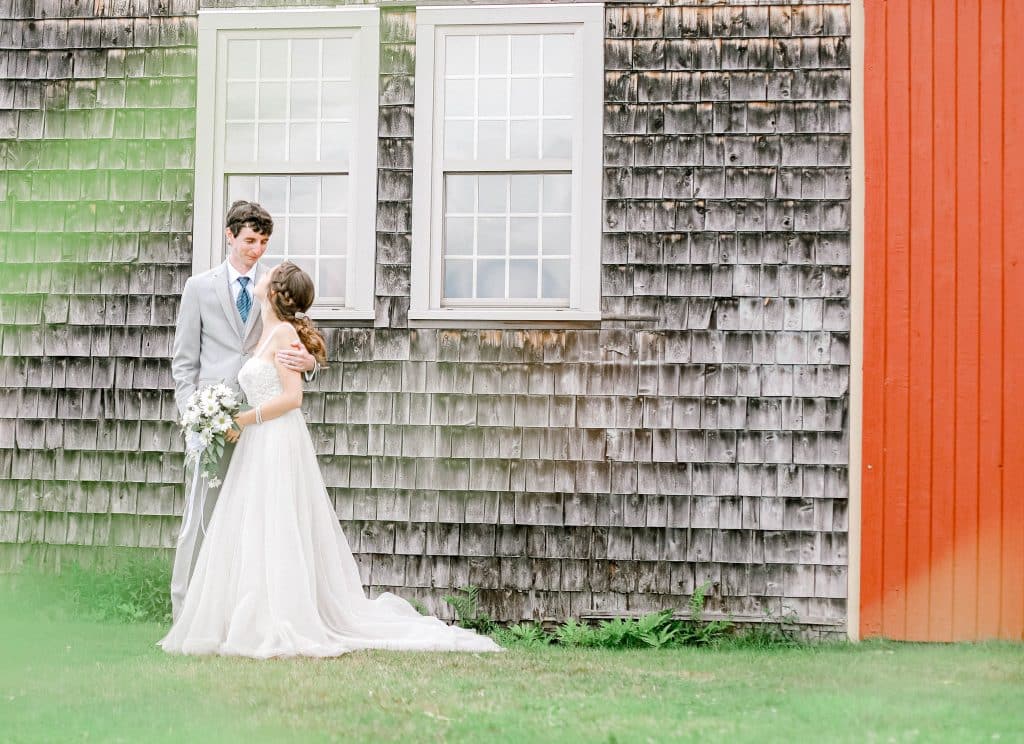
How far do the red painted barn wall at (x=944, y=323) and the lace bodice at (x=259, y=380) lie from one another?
318 cm

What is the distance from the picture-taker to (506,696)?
4.26 meters

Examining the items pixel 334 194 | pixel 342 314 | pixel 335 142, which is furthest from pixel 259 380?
pixel 335 142

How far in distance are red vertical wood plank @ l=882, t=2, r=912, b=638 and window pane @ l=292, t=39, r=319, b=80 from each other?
10.8 feet

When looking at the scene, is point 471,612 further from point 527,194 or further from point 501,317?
point 527,194

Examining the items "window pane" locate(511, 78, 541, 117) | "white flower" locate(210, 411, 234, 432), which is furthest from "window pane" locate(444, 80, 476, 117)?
"white flower" locate(210, 411, 234, 432)

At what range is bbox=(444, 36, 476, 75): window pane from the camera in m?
6.48

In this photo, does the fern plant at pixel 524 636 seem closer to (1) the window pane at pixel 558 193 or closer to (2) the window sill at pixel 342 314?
(2) the window sill at pixel 342 314

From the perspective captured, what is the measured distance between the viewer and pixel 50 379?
6668 mm

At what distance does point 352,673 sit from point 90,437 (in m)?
2.87

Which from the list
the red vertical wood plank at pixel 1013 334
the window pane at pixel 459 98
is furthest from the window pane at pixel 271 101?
the red vertical wood plank at pixel 1013 334

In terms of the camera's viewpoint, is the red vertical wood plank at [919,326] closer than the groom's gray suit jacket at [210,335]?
No

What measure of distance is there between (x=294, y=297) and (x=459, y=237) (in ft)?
4.46

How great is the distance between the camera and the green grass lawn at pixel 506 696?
367 centimetres

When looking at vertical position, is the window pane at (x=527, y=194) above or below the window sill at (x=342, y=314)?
above
